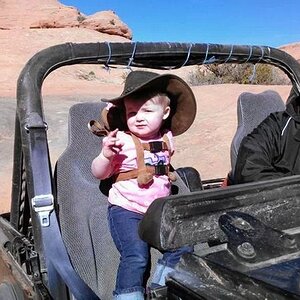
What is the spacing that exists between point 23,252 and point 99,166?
0.51 metres

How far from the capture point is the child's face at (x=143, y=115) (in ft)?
8.60

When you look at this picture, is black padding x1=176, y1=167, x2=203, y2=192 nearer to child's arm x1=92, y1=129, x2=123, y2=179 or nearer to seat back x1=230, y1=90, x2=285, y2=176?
child's arm x1=92, y1=129, x2=123, y2=179

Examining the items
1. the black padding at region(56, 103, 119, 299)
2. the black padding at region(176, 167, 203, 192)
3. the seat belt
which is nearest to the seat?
the black padding at region(56, 103, 119, 299)

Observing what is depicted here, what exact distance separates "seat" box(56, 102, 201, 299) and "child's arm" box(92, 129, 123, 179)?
245 millimetres

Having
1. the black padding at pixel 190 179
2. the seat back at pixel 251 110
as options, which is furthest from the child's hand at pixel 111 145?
the seat back at pixel 251 110

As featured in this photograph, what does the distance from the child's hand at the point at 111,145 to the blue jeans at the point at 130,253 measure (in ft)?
1.09

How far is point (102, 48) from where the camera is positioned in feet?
8.65

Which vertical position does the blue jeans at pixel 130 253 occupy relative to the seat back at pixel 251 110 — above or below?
below

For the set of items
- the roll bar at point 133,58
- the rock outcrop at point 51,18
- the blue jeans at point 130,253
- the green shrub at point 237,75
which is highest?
the rock outcrop at point 51,18

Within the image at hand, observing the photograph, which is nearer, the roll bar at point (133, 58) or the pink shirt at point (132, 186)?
the roll bar at point (133, 58)

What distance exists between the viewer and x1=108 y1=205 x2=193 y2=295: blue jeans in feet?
7.75

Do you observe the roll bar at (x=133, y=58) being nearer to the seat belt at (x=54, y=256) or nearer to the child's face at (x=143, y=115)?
the child's face at (x=143, y=115)

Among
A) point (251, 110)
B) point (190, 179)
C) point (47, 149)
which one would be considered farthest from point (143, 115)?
point (251, 110)

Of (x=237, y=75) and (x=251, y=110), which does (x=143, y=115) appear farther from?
(x=237, y=75)
